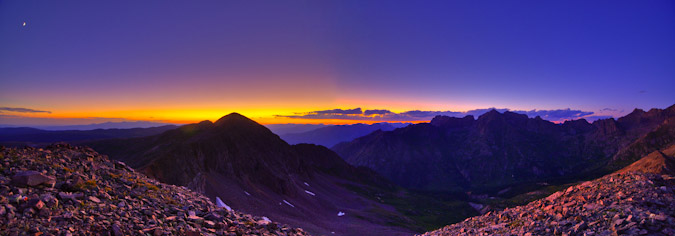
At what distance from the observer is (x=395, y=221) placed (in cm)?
14038

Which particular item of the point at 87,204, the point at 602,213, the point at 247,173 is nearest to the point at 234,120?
the point at 247,173

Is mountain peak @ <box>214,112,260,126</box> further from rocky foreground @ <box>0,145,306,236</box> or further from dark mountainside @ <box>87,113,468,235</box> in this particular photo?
rocky foreground @ <box>0,145,306,236</box>

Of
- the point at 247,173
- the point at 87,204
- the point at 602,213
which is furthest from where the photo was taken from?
the point at 247,173

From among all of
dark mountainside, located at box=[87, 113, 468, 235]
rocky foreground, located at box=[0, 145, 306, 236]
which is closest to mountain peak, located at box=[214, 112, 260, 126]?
dark mountainside, located at box=[87, 113, 468, 235]

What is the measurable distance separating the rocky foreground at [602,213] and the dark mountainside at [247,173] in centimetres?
6092

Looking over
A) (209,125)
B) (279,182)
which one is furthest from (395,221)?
(209,125)

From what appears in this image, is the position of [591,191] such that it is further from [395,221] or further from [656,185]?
[395,221]

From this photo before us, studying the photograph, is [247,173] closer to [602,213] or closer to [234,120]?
[234,120]

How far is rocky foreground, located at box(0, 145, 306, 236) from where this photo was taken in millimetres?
12242

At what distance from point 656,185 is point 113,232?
101 feet

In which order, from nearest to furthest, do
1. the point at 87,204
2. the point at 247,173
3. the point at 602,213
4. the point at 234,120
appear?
the point at 87,204, the point at 602,213, the point at 247,173, the point at 234,120

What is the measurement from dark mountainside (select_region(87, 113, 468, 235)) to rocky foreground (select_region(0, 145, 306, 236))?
193 ft

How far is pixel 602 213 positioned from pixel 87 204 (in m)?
26.3

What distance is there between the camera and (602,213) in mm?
17656
